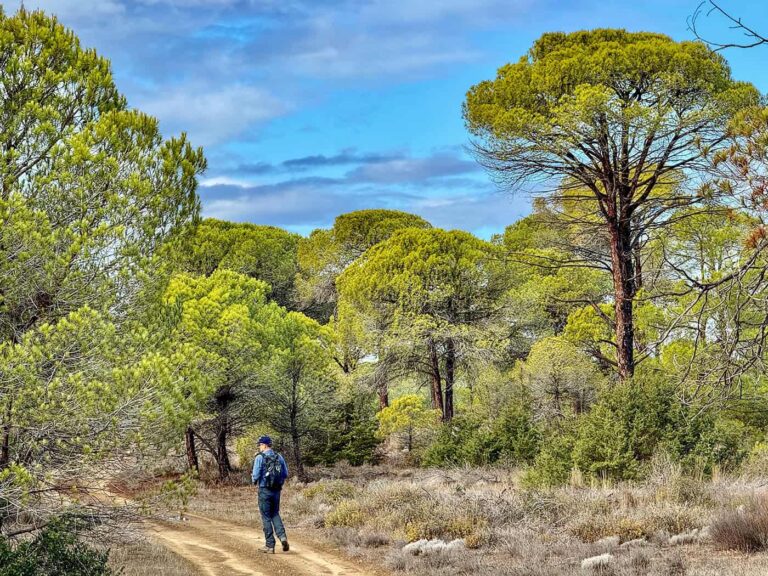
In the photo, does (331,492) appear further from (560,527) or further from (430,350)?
(430,350)

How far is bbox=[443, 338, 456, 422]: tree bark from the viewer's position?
90.0 ft

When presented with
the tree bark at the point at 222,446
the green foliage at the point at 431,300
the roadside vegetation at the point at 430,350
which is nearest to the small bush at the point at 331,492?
the roadside vegetation at the point at 430,350

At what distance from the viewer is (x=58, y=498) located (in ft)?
27.5

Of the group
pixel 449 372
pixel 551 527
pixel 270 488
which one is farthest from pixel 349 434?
pixel 551 527

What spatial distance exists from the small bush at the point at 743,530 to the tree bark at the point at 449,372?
59.5 ft

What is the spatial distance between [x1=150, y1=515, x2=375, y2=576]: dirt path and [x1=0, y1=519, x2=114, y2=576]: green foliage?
278 centimetres

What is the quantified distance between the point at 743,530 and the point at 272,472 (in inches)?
261

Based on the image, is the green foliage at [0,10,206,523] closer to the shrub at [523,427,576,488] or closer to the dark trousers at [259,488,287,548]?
the dark trousers at [259,488,287,548]

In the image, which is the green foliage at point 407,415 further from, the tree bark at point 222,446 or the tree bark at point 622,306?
the tree bark at point 622,306

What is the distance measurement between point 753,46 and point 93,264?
707 cm

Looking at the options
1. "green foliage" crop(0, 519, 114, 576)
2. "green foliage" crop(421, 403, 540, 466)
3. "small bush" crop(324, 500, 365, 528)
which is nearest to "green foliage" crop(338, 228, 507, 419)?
"green foliage" crop(421, 403, 540, 466)

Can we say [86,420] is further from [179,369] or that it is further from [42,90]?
[42,90]

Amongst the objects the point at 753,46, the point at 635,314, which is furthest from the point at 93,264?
the point at 635,314

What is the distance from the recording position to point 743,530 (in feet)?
28.0
